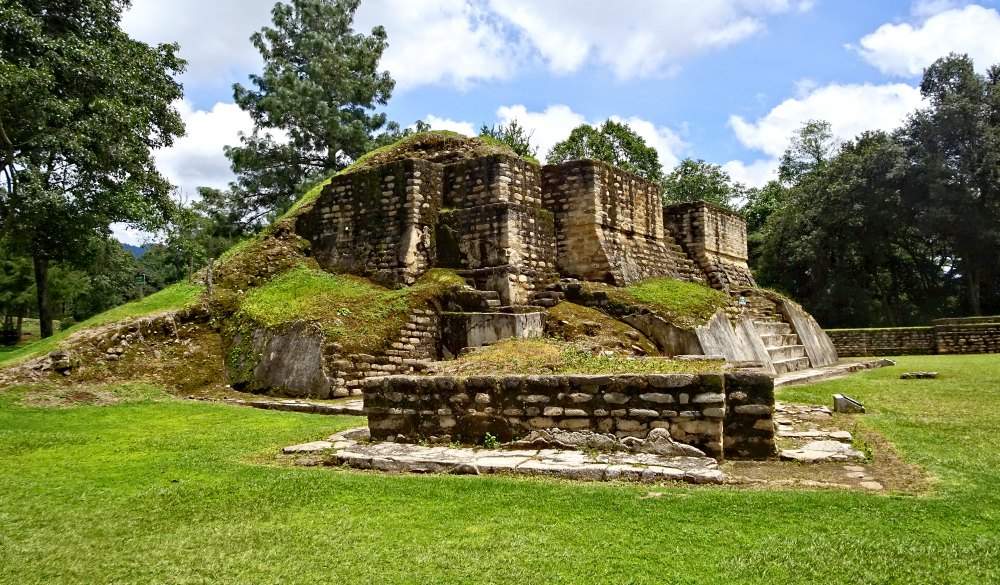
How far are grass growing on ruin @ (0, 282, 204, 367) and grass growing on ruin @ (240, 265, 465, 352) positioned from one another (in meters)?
1.19

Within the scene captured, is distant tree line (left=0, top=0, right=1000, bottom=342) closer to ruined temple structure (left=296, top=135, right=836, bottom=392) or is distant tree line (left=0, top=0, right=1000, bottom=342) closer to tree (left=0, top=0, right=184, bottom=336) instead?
tree (left=0, top=0, right=184, bottom=336)

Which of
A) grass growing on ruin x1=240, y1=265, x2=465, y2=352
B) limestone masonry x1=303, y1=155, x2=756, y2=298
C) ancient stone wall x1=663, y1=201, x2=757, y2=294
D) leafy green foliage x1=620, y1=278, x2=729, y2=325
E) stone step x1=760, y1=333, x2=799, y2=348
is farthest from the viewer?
ancient stone wall x1=663, y1=201, x2=757, y2=294

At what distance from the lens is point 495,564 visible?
3.05m

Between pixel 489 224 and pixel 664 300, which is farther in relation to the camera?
pixel 489 224

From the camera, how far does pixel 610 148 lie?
31906mm

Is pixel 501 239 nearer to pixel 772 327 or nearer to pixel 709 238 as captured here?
pixel 772 327

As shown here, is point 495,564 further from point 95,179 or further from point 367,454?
point 95,179

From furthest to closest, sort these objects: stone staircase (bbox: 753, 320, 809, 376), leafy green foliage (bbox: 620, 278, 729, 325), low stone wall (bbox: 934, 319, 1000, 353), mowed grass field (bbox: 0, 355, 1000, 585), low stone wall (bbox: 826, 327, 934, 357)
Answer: low stone wall (bbox: 826, 327, 934, 357) → low stone wall (bbox: 934, 319, 1000, 353) → stone staircase (bbox: 753, 320, 809, 376) → leafy green foliage (bbox: 620, 278, 729, 325) → mowed grass field (bbox: 0, 355, 1000, 585)

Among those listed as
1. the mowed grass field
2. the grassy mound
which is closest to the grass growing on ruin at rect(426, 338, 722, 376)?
the mowed grass field

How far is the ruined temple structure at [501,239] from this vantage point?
37.4 ft

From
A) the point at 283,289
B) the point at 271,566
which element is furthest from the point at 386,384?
the point at 283,289

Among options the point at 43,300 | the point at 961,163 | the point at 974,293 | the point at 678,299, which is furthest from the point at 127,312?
the point at 974,293

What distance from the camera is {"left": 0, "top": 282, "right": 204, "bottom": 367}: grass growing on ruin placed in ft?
34.0

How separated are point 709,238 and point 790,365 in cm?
460
